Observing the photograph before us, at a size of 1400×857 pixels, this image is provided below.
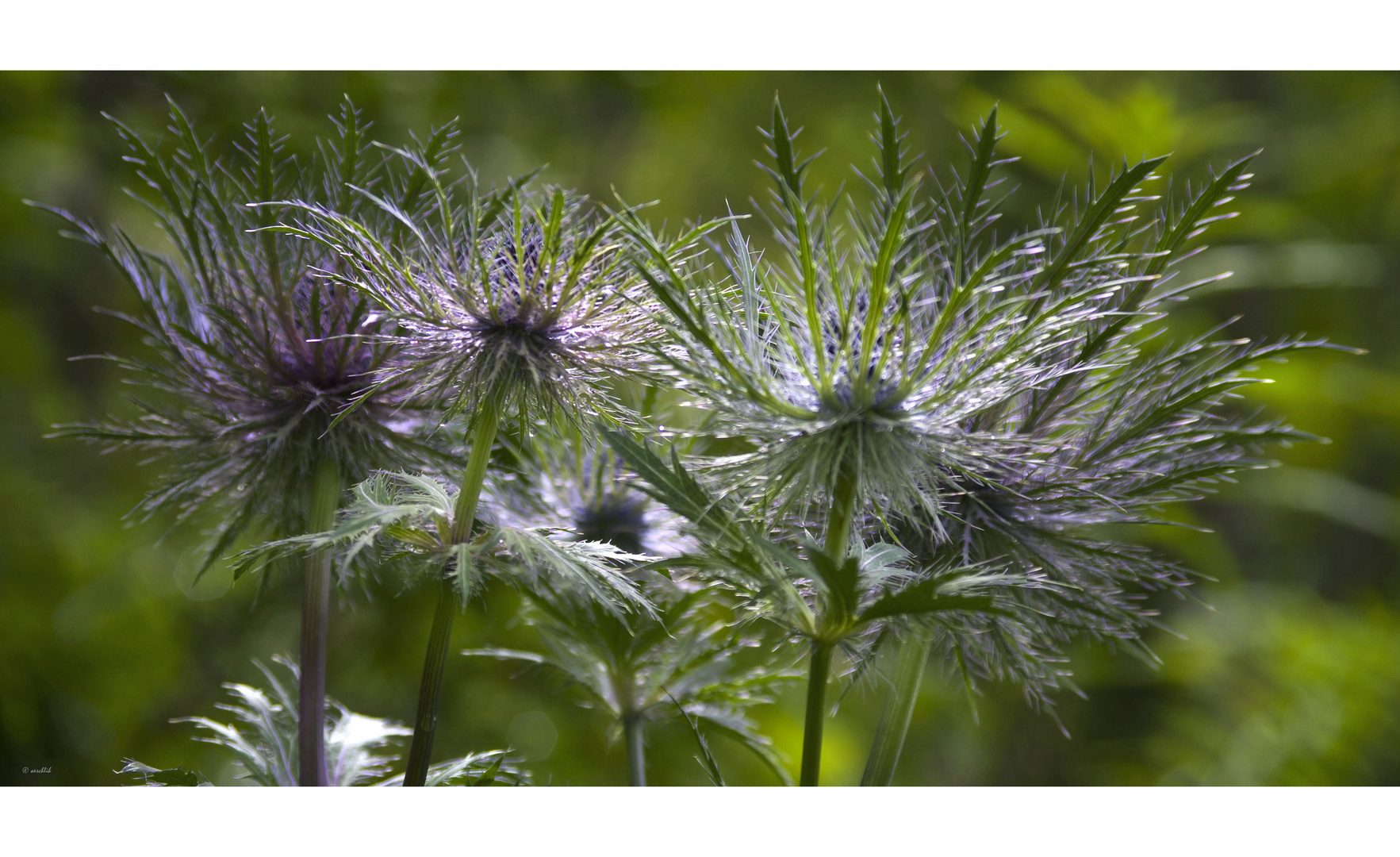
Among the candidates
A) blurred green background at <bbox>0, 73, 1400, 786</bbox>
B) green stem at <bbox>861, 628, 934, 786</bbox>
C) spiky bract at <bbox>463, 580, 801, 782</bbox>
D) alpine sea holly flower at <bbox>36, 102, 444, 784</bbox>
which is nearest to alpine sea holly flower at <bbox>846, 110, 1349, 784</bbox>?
green stem at <bbox>861, 628, 934, 786</bbox>

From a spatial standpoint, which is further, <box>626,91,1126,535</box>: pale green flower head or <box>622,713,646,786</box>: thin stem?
<box>622,713,646,786</box>: thin stem

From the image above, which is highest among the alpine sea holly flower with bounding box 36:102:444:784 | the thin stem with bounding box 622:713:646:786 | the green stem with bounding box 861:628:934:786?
the alpine sea holly flower with bounding box 36:102:444:784

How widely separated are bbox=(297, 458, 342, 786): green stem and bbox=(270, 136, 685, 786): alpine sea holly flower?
0.25 feet

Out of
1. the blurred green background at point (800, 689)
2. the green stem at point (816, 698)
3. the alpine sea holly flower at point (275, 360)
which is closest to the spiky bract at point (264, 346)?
the alpine sea holly flower at point (275, 360)

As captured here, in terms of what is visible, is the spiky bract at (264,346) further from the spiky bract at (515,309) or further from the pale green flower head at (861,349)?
the pale green flower head at (861,349)

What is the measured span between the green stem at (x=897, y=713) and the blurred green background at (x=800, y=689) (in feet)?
2.43

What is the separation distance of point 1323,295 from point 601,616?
1.75m

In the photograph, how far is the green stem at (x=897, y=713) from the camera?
1.32 feet

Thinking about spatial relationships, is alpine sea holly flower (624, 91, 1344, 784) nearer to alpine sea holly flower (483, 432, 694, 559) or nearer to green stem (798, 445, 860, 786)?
green stem (798, 445, 860, 786)

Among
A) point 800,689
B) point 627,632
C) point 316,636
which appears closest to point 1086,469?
point 627,632

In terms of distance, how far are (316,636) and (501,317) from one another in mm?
203

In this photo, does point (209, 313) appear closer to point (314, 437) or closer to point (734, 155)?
point (314, 437)

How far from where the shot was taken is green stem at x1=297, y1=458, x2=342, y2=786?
1.39 ft

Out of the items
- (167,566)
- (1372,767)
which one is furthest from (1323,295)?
(167,566)
